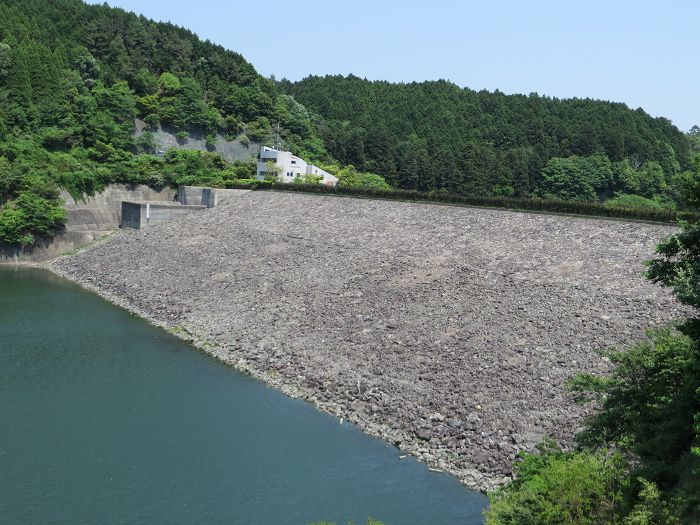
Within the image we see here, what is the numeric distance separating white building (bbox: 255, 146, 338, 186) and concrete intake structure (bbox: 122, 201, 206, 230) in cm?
1073

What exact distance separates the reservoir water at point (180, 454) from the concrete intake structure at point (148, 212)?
2158 centimetres

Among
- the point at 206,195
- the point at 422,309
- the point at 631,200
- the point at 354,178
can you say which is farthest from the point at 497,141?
the point at 422,309

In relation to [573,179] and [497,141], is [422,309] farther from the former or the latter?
[497,141]

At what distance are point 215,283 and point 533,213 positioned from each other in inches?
615

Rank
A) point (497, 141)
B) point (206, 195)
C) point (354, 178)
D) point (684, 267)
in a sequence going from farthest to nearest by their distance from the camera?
1. point (497, 141)
2. point (354, 178)
3. point (206, 195)
4. point (684, 267)

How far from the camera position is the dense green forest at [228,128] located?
49.5m

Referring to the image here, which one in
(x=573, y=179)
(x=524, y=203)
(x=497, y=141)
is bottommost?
(x=524, y=203)

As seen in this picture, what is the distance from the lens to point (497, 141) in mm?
78812

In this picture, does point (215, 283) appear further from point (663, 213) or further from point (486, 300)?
point (663, 213)

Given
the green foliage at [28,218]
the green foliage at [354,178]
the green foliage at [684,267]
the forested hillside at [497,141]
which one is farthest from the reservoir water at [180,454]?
the forested hillside at [497,141]

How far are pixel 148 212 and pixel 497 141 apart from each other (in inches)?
1864

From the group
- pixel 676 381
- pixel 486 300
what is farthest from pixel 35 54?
pixel 676 381

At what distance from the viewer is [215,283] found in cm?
3189

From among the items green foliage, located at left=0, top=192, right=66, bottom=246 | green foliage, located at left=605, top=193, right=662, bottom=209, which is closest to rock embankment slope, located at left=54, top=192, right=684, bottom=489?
green foliage, located at left=0, top=192, right=66, bottom=246
